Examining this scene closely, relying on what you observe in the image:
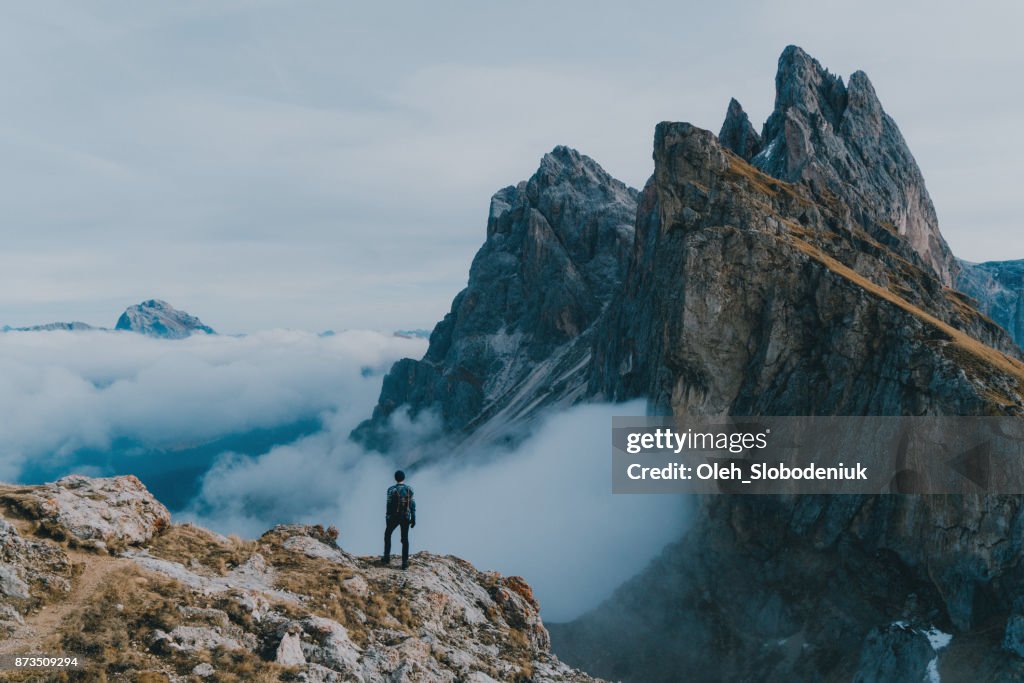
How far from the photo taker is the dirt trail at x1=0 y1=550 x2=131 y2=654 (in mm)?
15000

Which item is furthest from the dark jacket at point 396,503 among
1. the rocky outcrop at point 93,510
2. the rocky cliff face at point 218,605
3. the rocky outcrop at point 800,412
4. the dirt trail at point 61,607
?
the rocky outcrop at point 800,412

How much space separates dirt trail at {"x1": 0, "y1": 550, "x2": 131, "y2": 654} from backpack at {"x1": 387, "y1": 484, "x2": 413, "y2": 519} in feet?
31.8

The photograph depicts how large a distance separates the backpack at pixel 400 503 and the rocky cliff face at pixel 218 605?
2176 millimetres

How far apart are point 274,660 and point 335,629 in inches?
96.9

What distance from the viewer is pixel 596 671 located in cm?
11206

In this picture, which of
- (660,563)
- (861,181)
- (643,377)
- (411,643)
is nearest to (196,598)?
(411,643)

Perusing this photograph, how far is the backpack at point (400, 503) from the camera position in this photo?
26266 millimetres

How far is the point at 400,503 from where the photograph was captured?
26.3 meters

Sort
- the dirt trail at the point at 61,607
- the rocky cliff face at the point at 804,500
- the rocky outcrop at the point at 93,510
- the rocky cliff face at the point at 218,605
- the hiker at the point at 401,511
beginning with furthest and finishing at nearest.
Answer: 1. the rocky cliff face at the point at 804,500
2. the hiker at the point at 401,511
3. the rocky outcrop at the point at 93,510
4. the rocky cliff face at the point at 218,605
5. the dirt trail at the point at 61,607

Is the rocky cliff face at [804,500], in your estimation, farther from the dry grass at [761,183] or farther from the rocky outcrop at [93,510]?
the rocky outcrop at [93,510]

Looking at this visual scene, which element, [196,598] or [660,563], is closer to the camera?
[196,598]

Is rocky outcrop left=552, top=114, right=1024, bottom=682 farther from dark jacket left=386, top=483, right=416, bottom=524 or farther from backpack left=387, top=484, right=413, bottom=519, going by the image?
backpack left=387, top=484, right=413, bottom=519

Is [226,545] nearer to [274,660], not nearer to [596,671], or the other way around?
[274,660]

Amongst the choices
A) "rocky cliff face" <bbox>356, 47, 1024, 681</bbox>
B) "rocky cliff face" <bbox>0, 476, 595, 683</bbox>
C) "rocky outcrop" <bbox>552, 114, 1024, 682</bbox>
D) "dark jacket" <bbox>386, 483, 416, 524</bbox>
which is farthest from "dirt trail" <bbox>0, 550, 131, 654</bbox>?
"rocky cliff face" <bbox>356, 47, 1024, 681</bbox>
